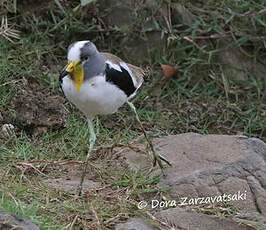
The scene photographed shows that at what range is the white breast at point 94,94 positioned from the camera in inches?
128

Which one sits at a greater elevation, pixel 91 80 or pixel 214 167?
pixel 91 80

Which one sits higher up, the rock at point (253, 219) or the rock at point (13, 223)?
the rock at point (13, 223)

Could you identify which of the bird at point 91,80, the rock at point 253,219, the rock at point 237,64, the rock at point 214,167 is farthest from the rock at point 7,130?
the rock at point 237,64

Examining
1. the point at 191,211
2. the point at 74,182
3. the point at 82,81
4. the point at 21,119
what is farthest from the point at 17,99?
the point at 191,211

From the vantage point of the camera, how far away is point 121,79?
3.46 m

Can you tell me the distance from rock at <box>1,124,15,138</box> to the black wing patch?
3.17ft

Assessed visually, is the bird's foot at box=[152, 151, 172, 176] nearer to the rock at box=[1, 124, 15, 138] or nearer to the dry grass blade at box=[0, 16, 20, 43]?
the rock at box=[1, 124, 15, 138]

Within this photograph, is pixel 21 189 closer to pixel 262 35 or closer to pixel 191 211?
pixel 191 211

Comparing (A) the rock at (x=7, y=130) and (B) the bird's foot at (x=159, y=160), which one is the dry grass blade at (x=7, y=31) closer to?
(A) the rock at (x=7, y=130)

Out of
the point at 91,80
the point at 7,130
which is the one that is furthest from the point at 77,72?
the point at 7,130

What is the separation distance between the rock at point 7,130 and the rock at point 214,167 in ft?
2.38

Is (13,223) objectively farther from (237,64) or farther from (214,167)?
(237,64)

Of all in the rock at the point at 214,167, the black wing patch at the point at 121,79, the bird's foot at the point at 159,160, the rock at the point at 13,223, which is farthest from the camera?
the bird's foot at the point at 159,160

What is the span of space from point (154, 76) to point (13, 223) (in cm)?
251
